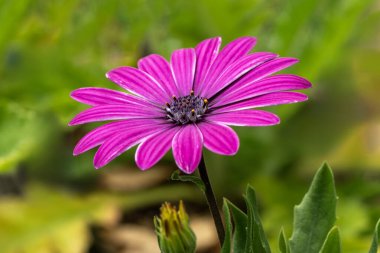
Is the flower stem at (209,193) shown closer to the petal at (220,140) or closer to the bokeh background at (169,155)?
the petal at (220,140)

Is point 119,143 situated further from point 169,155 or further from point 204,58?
point 169,155

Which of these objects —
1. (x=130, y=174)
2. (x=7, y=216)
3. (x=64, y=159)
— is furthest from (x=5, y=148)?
(x=130, y=174)

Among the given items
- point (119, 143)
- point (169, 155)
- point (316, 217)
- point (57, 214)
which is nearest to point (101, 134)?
point (119, 143)

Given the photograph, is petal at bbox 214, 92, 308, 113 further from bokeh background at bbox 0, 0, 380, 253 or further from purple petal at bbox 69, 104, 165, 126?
bokeh background at bbox 0, 0, 380, 253

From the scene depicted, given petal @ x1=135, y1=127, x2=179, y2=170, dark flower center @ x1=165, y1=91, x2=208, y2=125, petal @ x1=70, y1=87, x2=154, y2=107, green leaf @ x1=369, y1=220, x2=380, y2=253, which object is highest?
petal @ x1=70, y1=87, x2=154, y2=107

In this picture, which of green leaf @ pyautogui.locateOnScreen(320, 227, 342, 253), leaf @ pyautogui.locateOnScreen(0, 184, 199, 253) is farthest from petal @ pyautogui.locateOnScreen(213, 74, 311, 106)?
leaf @ pyautogui.locateOnScreen(0, 184, 199, 253)

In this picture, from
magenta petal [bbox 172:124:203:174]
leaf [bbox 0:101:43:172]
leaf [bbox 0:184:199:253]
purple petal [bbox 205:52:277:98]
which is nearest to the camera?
magenta petal [bbox 172:124:203:174]

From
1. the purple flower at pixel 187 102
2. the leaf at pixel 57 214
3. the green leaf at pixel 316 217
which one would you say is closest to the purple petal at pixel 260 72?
the purple flower at pixel 187 102
